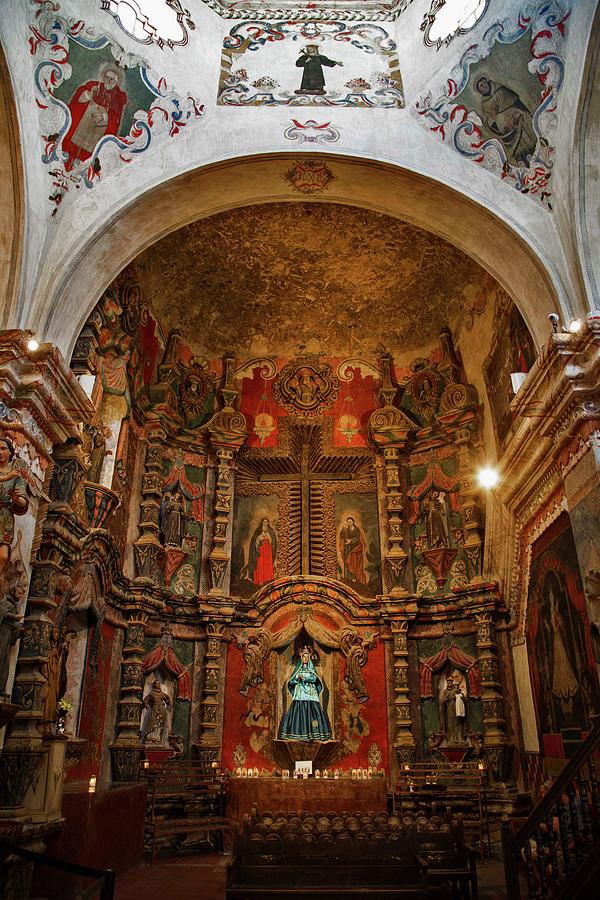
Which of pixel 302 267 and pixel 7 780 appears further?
pixel 302 267

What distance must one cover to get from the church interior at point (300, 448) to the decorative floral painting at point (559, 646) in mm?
79

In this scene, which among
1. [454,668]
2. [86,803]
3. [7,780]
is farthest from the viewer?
[454,668]

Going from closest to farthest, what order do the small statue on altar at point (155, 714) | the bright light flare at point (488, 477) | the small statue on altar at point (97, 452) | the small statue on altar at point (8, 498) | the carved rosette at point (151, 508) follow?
the small statue on altar at point (8, 498) < the small statue on altar at point (97, 452) < the bright light flare at point (488, 477) < the small statue on altar at point (155, 714) < the carved rosette at point (151, 508)

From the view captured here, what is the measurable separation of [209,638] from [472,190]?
9131 mm

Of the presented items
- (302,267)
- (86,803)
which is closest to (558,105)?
(302,267)

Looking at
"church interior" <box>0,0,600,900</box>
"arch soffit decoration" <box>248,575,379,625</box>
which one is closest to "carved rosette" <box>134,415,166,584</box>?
"church interior" <box>0,0,600,900</box>

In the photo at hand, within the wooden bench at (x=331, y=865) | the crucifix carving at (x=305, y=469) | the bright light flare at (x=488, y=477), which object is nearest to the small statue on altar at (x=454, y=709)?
the bright light flare at (x=488, y=477)

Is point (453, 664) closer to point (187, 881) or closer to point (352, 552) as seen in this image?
point (352, 552)

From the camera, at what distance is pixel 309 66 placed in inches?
419

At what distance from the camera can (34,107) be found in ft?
28.2

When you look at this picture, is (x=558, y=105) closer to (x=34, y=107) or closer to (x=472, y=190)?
(x=472, y=190)

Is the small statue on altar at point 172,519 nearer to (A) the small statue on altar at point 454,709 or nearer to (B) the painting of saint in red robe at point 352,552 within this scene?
(B) the painting of saint in red robe at point 352,552

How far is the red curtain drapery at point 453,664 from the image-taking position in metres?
12.3

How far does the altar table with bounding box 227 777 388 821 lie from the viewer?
1080 cm
